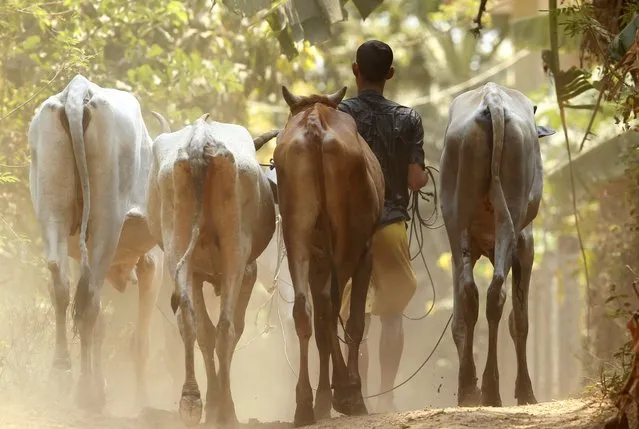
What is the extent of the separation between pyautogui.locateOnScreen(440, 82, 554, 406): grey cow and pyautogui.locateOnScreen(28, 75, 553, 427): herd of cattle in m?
0.01

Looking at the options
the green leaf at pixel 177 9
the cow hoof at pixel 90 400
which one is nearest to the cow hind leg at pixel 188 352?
the cow hoof at pixel 90 400

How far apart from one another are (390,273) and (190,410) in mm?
2408

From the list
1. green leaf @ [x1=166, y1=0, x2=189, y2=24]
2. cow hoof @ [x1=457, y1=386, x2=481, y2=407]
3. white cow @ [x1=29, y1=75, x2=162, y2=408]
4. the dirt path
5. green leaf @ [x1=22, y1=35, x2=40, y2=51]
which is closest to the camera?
the dirt path

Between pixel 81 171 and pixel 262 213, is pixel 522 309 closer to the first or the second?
pixel 262 213

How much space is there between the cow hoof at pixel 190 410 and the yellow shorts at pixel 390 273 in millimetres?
2152

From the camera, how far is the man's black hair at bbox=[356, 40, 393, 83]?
10.0 metres

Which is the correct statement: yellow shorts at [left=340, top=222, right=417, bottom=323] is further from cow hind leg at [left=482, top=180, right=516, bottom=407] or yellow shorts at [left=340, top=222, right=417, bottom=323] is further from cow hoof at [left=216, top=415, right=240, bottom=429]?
cow hoof at [left=216, top=415, right=240, bottom=429]

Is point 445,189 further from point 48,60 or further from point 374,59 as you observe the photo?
point 48,60

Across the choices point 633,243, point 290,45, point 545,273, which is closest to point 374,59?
point 290,45

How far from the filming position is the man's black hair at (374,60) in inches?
395

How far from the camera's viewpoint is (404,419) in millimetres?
8242

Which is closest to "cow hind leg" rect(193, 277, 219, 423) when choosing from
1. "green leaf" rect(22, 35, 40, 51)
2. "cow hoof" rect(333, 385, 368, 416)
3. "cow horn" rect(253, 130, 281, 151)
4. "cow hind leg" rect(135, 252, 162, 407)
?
"cow hoof" rect(333, 385, 368, 416)

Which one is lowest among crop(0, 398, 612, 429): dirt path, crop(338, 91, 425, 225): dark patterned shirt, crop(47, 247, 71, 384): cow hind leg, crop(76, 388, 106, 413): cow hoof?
crop(0, 398, 612, 429): dirt path

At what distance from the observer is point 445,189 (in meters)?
9.84
